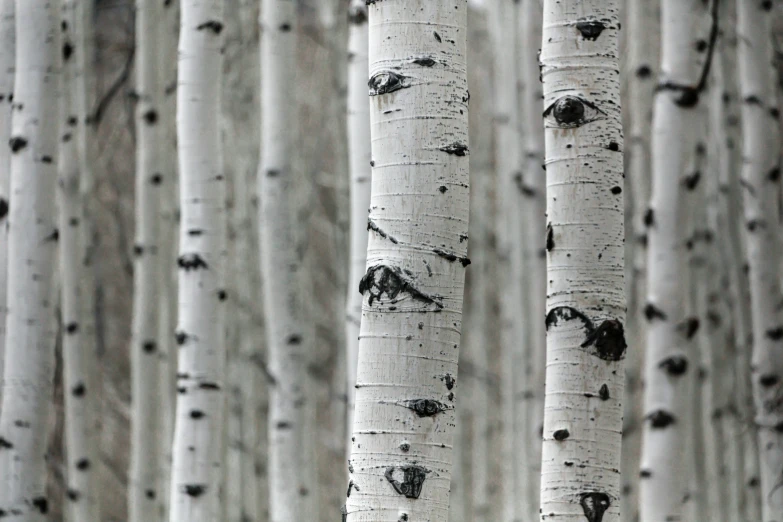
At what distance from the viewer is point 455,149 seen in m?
1.63

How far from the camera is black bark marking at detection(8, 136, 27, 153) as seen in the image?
3.32 meters

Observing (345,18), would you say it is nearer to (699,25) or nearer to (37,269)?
(699,25)

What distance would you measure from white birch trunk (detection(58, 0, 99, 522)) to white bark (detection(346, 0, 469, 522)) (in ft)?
9.98

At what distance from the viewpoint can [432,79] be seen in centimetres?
164

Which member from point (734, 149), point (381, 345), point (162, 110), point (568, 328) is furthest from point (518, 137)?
point (381, 345)

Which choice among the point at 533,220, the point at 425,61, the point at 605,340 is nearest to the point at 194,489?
the point at 605,340

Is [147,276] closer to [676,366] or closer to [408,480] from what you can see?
[676,366]

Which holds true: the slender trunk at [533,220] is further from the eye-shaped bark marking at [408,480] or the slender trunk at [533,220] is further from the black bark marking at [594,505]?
the eye-shaped bark marking at [408,480]

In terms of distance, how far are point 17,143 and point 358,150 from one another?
1.38 meters

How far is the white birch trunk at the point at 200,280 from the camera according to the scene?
3.09 meters

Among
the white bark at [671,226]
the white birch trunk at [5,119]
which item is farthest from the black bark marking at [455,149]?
the white birch trunk at [5,119]

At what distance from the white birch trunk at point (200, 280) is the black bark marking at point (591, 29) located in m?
1.54

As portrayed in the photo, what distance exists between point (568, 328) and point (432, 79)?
0.64 metres

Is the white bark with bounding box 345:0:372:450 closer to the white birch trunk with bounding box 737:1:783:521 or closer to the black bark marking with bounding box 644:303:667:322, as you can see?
the black bark marking with bounding box 644:303:667:322
